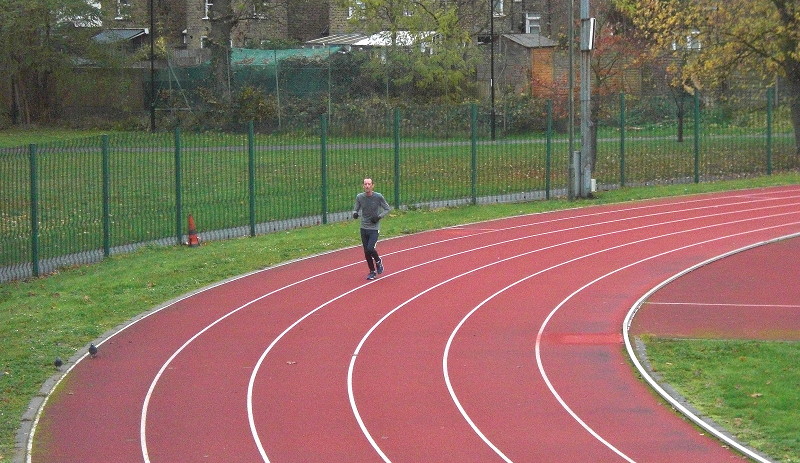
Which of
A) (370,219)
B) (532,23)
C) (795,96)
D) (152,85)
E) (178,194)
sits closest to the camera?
(370,219)

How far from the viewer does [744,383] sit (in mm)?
11641

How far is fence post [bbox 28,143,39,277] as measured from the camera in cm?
1883

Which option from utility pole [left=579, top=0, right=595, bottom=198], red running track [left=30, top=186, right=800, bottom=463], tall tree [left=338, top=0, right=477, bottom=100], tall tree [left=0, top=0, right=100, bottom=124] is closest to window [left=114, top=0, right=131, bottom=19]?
tall tree [left=0, top=0, right=100, bottom=124]

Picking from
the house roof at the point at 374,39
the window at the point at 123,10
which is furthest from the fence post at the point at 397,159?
the window at the point at 123,10

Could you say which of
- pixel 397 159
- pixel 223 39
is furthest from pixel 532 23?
pixel 397 159

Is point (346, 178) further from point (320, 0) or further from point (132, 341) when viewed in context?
point (320, 0)

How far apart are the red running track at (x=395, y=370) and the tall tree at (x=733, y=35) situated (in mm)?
13514

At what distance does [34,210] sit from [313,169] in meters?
7.37

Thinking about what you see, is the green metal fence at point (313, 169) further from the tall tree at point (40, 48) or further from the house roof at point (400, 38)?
the tall tree at point (40, 48)

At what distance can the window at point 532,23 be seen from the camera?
5497 centimetres

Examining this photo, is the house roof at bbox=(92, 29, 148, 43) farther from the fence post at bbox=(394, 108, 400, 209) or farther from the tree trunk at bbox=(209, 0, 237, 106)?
the fence post at bbox=(394, 108, 400, 209)

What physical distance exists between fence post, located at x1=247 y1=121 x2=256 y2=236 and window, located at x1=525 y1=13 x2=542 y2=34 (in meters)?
34.2

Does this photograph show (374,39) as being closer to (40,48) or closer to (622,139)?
(40,48)

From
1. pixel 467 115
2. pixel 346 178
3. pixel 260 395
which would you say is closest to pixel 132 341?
pixel 260 395
